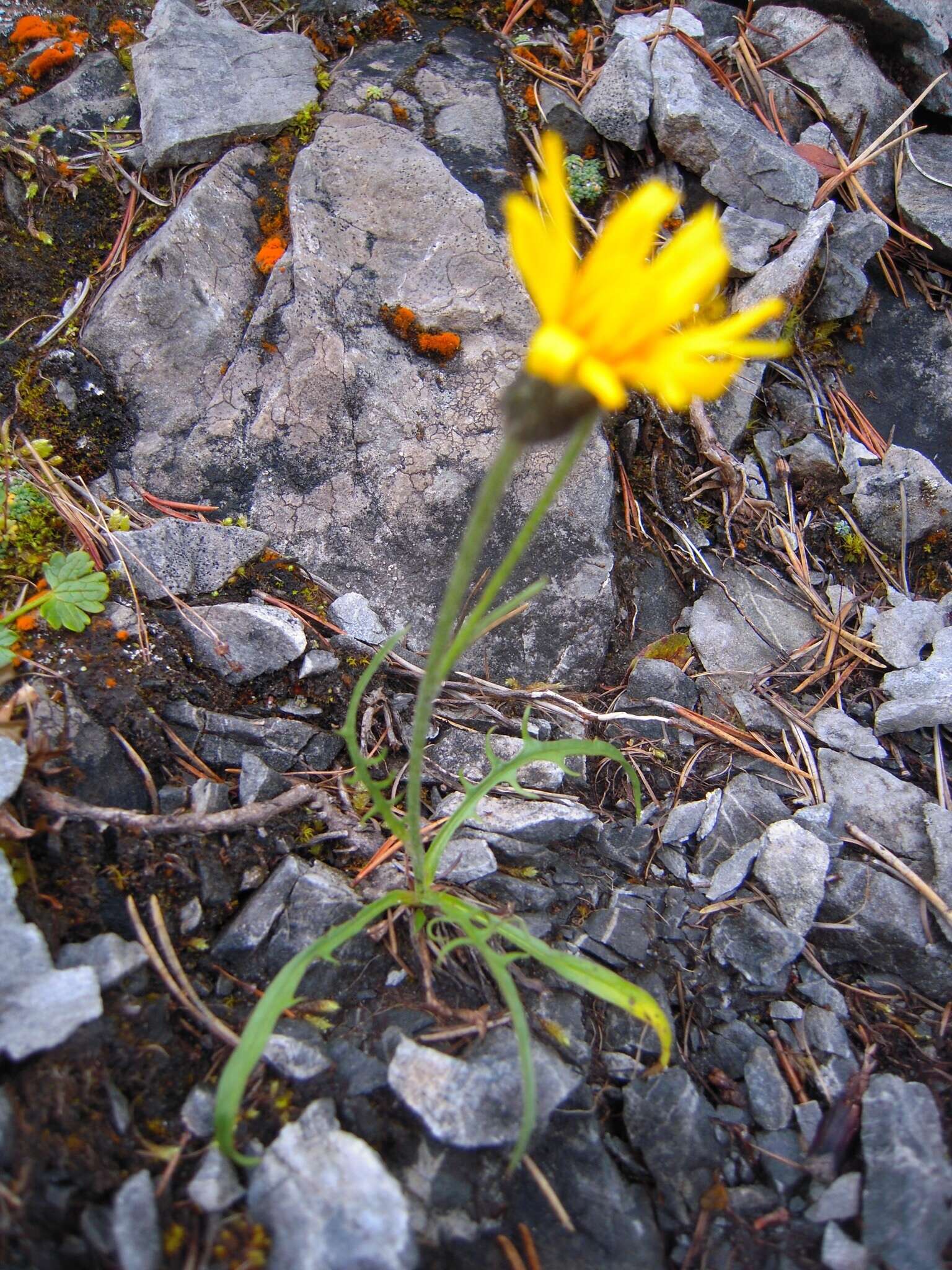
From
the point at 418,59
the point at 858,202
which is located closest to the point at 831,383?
the point at 858,202

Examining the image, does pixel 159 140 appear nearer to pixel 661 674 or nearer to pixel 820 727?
pixel 661 674

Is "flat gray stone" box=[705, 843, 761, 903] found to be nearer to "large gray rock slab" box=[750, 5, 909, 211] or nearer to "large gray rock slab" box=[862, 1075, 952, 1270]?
"large gray rock slab" box=[862, 1075, 952, 1270]

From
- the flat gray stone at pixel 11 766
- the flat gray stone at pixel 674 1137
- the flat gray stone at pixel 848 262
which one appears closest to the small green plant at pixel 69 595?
the flat gray stone at pixel 11 766

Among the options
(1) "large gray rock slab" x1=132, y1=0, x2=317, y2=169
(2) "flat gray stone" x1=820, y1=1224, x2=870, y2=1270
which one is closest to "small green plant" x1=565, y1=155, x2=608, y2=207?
(1) "large gray rock slab" x1=132, y1=0, x2=317, y2=169

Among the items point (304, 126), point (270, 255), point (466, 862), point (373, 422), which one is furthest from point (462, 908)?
point (304, 126)

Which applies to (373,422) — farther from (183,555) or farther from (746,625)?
(746,625)

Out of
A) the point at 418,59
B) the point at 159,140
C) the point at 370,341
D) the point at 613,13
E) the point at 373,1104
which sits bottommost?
the point at 373,1104

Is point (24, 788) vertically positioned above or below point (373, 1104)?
above
